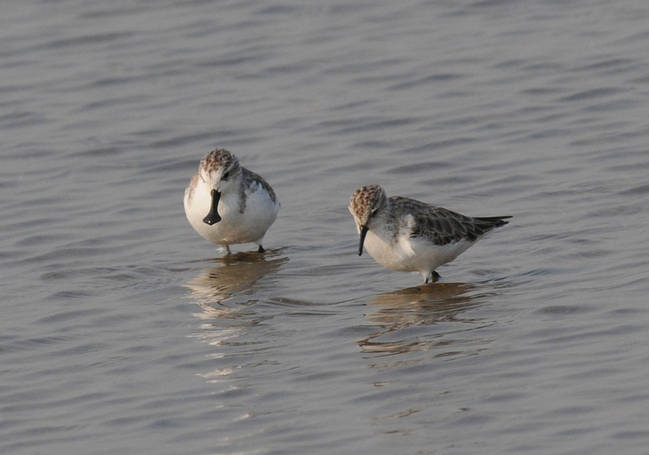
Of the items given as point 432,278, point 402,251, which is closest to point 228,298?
point 402,251

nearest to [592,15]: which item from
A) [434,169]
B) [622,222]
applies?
[434,169]

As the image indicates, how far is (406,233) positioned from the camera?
44.3 feet

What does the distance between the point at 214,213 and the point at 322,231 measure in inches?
60.2

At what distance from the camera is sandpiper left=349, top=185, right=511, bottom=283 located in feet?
44.0

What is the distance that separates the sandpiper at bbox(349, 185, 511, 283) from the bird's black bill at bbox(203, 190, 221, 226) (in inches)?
71.9

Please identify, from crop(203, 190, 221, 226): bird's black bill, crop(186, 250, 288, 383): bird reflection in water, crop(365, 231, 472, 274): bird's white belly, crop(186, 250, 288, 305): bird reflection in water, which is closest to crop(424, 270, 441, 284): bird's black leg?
crop(365, 231, 472, 274): bird's white belly

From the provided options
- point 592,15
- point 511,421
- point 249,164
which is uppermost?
point 592,15

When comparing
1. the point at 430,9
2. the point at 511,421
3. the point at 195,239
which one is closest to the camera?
the point at 511,421

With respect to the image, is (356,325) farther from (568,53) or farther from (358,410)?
(568,53)

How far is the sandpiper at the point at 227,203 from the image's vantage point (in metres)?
15.0

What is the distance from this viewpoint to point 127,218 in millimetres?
16484

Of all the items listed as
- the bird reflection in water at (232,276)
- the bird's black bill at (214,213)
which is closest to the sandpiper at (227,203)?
the bird's black bill at (214,213)

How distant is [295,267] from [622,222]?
11.7 feet

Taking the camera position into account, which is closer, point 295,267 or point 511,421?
point 511,421
